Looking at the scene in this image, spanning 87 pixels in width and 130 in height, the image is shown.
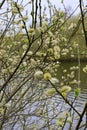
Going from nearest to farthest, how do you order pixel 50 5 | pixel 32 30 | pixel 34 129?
pixel 32 30, pixel 50 5, pixel 34 129

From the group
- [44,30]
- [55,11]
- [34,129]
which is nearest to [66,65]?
[34,129]

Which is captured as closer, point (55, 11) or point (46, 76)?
point (46, 76)

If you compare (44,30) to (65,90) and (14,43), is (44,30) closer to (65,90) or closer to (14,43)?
(65,90)

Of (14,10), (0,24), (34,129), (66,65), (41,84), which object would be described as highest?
(14,10)

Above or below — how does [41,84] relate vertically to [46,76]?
below

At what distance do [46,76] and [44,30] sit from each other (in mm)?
727

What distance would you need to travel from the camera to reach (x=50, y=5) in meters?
2.75

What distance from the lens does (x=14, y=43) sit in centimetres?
325

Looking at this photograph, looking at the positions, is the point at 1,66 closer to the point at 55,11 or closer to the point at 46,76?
the point at 55,11

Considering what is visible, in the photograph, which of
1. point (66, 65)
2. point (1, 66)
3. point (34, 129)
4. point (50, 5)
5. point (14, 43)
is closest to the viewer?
point (1, 66)

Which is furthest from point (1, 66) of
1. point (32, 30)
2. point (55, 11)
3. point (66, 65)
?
point (66, 65)

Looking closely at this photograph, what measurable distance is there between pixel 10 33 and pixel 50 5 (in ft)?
3.14

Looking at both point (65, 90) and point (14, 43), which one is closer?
point (65, 90)

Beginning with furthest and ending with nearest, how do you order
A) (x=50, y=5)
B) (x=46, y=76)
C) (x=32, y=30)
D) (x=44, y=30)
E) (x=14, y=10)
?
(x=50, y=5) → (x=14, y=10) → (x=44, y=30) → (x=32, y=30) → (x=46, y=76)
